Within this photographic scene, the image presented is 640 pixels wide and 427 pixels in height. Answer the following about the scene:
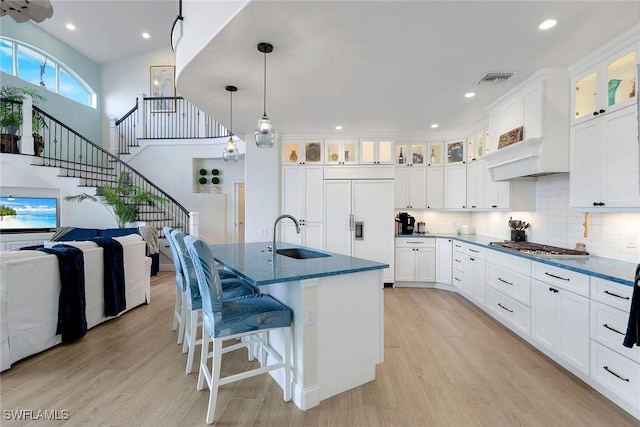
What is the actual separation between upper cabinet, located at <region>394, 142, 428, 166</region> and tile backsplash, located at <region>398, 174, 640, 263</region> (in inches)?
56.2

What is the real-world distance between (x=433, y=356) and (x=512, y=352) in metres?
0.79

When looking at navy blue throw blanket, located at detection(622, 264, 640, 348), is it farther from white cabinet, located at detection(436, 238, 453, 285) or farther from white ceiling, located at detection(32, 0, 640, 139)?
white cabinet, located at detection(436, 238, 453, 285)

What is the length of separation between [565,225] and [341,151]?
131 inches

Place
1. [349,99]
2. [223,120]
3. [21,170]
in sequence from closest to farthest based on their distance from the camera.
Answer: [349,99] → [223,120] → [21,170]

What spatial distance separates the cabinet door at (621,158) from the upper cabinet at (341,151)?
3.37 metres

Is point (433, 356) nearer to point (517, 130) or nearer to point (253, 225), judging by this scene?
point (517, 130)

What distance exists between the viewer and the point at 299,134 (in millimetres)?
5371

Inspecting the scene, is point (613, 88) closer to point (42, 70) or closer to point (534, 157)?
point (534, 157)

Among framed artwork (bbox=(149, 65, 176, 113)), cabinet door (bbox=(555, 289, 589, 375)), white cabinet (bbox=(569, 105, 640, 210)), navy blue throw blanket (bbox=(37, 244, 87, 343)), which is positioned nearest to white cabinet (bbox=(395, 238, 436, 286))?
white cabinet (bbox=(569, 105, 640, 210))

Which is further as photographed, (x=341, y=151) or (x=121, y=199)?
(x=121, y=199)

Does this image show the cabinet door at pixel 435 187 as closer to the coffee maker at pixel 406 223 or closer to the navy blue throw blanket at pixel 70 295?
the coffee maker at pixel 406 223

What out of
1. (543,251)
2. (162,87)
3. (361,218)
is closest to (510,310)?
(543,251)

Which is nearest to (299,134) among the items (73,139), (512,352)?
(512,352)

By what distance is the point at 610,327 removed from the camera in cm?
212
